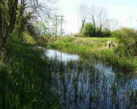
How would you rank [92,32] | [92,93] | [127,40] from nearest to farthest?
[92,93]
[127,40]
[92,32]

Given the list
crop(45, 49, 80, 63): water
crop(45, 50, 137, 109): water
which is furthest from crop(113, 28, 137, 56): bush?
crop(45, 50, 137, 109): water

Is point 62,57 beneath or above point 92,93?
beneath

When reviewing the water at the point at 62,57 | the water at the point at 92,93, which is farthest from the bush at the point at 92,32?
the water at the point at 92,93

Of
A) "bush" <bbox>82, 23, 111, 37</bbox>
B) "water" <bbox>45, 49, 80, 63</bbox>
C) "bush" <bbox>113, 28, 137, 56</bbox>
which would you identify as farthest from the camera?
"bush" <bbox>82, 23, 111, 37</bbox>

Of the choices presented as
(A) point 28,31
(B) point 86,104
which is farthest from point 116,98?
(A) point 28,31

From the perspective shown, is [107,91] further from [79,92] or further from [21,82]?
[21,82]

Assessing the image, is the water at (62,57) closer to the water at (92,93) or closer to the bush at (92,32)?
the water at (92,93)

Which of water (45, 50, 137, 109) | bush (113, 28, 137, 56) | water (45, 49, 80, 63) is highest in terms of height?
bush (113, 28, 137, 56)

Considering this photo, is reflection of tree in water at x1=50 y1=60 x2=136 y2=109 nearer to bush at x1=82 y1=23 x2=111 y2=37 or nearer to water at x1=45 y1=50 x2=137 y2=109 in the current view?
water at x1=45 y1=50 x2=137 y2=109

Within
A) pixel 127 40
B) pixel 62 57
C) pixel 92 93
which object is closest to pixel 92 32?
pixel 62 57

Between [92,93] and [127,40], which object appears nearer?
[92,93]

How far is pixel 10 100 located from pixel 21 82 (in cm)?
189

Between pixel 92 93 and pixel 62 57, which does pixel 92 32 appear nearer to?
pixel 62 57

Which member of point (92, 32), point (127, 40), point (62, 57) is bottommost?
point (62, 57)
